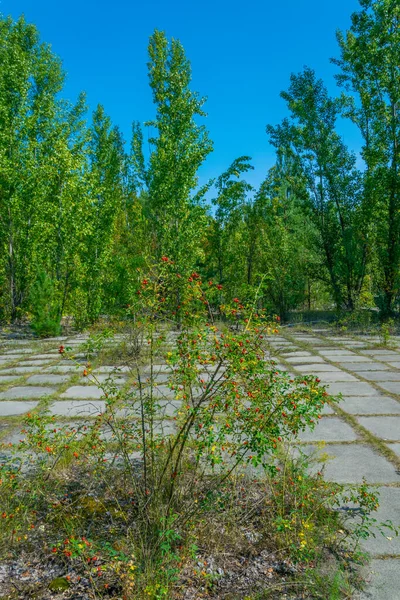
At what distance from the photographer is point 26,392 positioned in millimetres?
4730

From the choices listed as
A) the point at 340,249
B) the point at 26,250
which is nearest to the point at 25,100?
the point at 26,250

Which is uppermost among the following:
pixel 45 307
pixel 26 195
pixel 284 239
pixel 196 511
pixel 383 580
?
pixel 26 195

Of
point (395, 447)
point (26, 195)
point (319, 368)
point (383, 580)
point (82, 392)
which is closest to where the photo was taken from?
point (383, 580)

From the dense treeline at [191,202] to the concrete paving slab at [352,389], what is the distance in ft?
12.3

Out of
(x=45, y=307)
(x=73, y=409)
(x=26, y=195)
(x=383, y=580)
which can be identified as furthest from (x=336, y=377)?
(x=26, y=195)

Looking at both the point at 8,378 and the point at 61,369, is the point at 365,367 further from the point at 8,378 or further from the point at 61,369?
the point at 8,378

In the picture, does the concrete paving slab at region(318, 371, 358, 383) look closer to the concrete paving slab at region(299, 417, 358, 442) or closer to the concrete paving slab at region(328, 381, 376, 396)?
the concrete paving slab at region(328, 381, 376, 396)

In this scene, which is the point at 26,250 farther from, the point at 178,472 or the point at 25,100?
the point at 178,472

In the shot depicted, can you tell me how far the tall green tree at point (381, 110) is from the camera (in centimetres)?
919

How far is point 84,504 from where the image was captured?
7.57 feet

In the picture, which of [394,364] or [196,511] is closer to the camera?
[196,511]

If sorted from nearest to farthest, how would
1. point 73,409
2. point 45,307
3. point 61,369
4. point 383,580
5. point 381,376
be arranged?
point 383,580 → point 73,409 → point 381,376 → point 61,369 → point 45,307

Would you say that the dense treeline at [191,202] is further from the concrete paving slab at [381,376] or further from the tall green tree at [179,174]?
the concrete paving slab at [381,376]

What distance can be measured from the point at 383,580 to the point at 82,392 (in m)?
3.49
